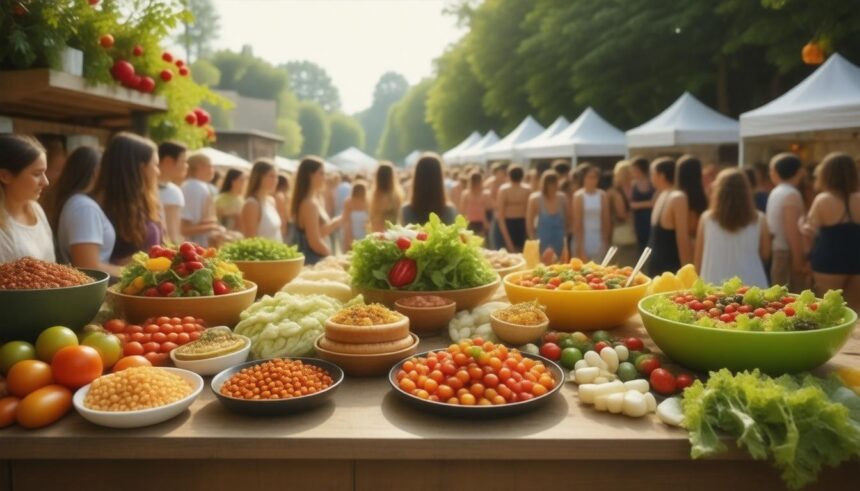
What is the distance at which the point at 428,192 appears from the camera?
5.60 m

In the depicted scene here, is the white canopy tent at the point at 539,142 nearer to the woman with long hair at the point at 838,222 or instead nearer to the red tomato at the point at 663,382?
the woman with long hair at the point at 838,222

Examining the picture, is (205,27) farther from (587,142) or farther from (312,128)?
(587,142)

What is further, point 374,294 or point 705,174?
point 705,174

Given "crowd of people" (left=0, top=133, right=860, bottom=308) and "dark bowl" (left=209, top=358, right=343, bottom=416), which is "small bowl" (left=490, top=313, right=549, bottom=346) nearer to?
"dark bowl" (left=209, top=358, right=343, bottom=416)

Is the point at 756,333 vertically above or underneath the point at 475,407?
above

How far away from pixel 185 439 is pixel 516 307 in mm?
1344

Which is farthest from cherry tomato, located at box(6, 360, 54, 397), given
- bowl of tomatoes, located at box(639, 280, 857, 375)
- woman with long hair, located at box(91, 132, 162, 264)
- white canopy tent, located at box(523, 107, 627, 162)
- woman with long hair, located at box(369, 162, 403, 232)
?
white canopy tent, located at box(523, 107, 627, 162)

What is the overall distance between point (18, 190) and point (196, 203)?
3.35 meters

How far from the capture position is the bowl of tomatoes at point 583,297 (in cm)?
267

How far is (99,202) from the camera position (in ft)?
13.1

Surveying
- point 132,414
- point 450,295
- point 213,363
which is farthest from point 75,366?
point 450,295

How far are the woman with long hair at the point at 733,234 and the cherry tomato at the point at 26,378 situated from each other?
4.72 meters

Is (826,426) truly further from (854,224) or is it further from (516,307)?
(854,224)

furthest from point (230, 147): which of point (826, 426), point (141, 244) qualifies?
point (826, 426)
